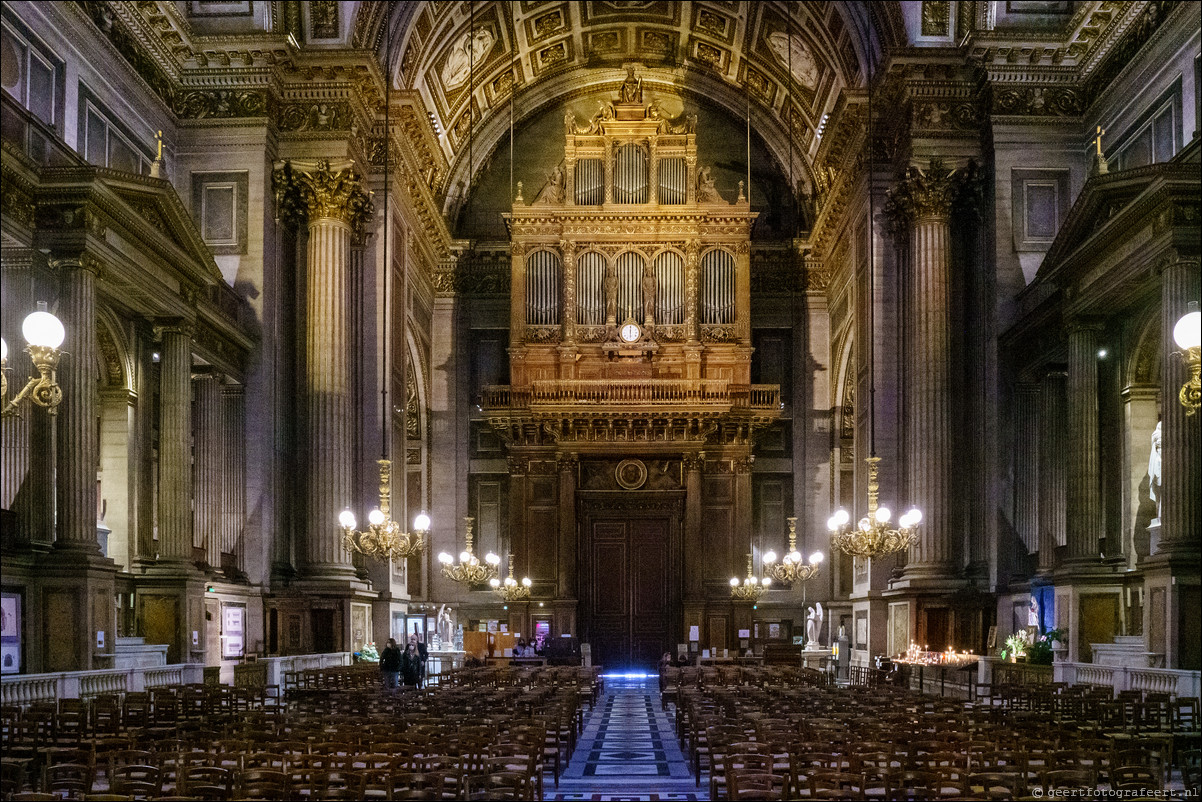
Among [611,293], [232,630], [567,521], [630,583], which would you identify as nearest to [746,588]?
[630,583]

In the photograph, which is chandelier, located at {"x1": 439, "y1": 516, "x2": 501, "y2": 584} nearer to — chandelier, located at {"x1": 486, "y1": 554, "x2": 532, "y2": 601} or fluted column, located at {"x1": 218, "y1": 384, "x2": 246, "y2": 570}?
chandelier, located at {"x1": 486, "y1": 554, "x2": 532, "y2": 601}

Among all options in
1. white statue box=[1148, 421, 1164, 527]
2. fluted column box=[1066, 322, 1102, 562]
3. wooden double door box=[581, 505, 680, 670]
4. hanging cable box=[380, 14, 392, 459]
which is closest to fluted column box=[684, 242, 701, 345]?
wooden double door box=[581, 505, 680, 670]

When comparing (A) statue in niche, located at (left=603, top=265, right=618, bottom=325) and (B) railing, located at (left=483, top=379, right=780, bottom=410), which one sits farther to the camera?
(A) statue in niche, located at (left=603, top=265, right=618, bottom=325)

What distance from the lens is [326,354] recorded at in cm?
3441

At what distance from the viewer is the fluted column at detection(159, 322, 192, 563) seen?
29.1 meters

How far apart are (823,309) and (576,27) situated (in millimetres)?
12353

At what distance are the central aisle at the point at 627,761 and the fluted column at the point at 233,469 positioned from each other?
349 inches

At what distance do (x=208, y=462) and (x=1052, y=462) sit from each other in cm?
1827

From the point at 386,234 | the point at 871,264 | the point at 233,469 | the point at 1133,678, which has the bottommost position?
the point at 1133,678

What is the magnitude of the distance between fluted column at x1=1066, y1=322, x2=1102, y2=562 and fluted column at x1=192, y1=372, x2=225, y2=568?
58.9 feet

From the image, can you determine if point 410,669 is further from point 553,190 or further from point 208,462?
point 553,190

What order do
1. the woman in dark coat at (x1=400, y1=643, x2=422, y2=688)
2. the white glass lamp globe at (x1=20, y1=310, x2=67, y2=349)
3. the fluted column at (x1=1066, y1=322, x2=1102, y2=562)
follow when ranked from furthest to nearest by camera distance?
the woman in dark coat at (x1=400, y1=643, x2=422, y2=688) < the fluted column at (x1=1066, y1=322, x2=1102, y2=562) < the white glass lamp globe at (x1=20, y1=310, x2=67, y2=349)

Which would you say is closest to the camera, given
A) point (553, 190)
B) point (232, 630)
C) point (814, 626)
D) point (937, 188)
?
point (232, 630)

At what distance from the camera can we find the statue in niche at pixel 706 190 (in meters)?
46.8
